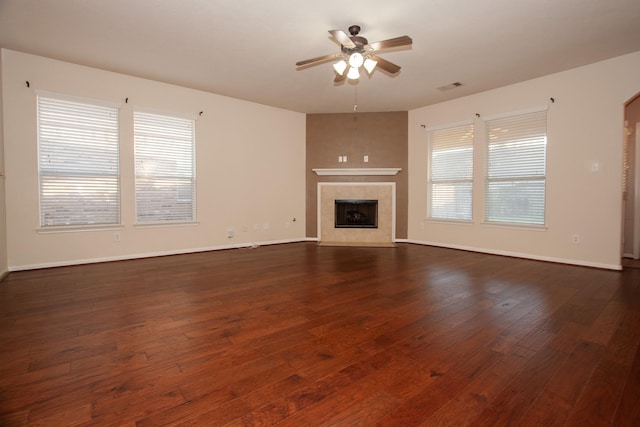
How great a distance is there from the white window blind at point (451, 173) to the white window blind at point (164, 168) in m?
4.59

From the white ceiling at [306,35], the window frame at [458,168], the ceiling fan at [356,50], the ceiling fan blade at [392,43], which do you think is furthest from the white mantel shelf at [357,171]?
the ceiling fan blade at [392,43]

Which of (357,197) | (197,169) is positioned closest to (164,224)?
(197,169)

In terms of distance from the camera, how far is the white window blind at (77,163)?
407 cm

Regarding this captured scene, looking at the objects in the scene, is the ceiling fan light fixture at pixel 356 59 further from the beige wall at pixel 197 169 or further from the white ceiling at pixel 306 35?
the beige wall at pixel 197 169

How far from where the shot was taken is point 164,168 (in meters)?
5.01

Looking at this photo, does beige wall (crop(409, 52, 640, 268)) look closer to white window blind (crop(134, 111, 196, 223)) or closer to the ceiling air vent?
the ceiling air vent

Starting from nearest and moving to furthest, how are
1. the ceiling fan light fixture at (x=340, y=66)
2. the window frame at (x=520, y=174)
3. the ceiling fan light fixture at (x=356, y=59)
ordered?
the ceiling fan light fixture at (x=356, y=59)
the ceiling fan light fixture at (x=340, y=66)
the window frame at (x=520, y=174)

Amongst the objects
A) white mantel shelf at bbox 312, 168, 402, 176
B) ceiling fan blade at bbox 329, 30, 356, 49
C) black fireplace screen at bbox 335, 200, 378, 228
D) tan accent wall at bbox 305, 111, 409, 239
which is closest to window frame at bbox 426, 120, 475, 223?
tan accent wall at bbox 305, 111, 409, 239

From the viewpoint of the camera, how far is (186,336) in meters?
2.13

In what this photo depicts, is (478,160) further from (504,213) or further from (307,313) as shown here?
(307,313)

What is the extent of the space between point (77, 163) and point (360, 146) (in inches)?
193

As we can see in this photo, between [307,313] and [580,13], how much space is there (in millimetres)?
3933

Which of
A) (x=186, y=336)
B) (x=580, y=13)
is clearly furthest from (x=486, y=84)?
(x=186, y=336)

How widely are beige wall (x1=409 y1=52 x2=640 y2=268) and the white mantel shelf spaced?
1781 mm
